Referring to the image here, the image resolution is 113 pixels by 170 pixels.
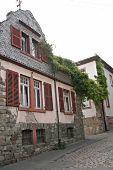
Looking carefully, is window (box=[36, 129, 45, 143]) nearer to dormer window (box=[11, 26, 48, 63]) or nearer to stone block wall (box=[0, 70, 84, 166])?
stone block wall (box=[0, 70, 84, 166])

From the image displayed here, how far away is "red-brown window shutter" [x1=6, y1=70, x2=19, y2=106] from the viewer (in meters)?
8.98

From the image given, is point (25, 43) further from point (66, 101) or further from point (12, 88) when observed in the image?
point (66, 101)

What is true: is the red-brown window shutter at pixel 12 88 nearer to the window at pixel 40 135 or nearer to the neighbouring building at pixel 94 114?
the window at pixel 40 135

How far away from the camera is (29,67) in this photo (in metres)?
10.7

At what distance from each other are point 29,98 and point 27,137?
199 centimetres

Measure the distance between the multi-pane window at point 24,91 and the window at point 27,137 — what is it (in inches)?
53.1

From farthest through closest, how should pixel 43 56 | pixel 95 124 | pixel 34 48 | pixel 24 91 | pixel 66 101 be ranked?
pixel 95 124 → pixel 66 101 → pixel 43 56 → pixel 34 48 → pixel 24 91

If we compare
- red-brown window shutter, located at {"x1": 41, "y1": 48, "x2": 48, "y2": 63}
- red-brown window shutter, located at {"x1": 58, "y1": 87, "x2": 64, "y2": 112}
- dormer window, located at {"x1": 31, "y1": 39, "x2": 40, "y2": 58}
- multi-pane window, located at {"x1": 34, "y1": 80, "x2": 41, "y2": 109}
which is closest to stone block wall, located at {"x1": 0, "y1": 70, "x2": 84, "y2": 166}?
multi-pane window, located at {"x1": 34, "y1": 80, "x2": 41, "y2": 109}

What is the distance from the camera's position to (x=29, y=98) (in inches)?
412

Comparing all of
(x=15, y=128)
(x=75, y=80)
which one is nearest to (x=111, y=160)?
(x=15, y=128)

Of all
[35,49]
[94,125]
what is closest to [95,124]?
[94,125]

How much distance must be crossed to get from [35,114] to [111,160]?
184 inches

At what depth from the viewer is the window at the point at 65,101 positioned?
13209 mm

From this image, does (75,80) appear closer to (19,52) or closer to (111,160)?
(19,52)
